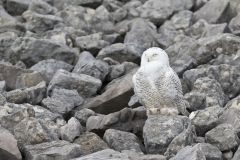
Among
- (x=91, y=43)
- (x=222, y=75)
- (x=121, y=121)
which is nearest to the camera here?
(x=121, y=121)

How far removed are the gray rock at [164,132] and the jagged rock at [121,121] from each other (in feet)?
2.51

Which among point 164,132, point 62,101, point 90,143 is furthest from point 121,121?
point 62,101

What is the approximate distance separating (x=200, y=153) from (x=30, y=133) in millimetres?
2207

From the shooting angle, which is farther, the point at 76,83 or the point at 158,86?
the point at 76,83

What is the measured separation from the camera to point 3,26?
15367 mm

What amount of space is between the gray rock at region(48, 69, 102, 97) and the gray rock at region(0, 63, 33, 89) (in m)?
0.74

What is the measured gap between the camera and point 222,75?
38.4ft

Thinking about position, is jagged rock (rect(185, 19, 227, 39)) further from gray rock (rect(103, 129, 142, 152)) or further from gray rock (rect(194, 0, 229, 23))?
gray rock (rect(103, 129, 142, 152))

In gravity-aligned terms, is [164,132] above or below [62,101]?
above

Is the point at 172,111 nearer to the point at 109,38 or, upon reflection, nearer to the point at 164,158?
the point at 164,158

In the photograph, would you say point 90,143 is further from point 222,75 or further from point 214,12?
point 214,12

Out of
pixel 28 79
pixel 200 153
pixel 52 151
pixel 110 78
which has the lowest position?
pixel 110 78

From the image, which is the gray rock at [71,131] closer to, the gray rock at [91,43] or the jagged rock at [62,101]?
the jagged rock at [62,101]

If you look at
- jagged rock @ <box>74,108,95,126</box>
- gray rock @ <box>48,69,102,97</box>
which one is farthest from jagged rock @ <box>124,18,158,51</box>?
jagged rock @ <box>74,108,95,126</box>
